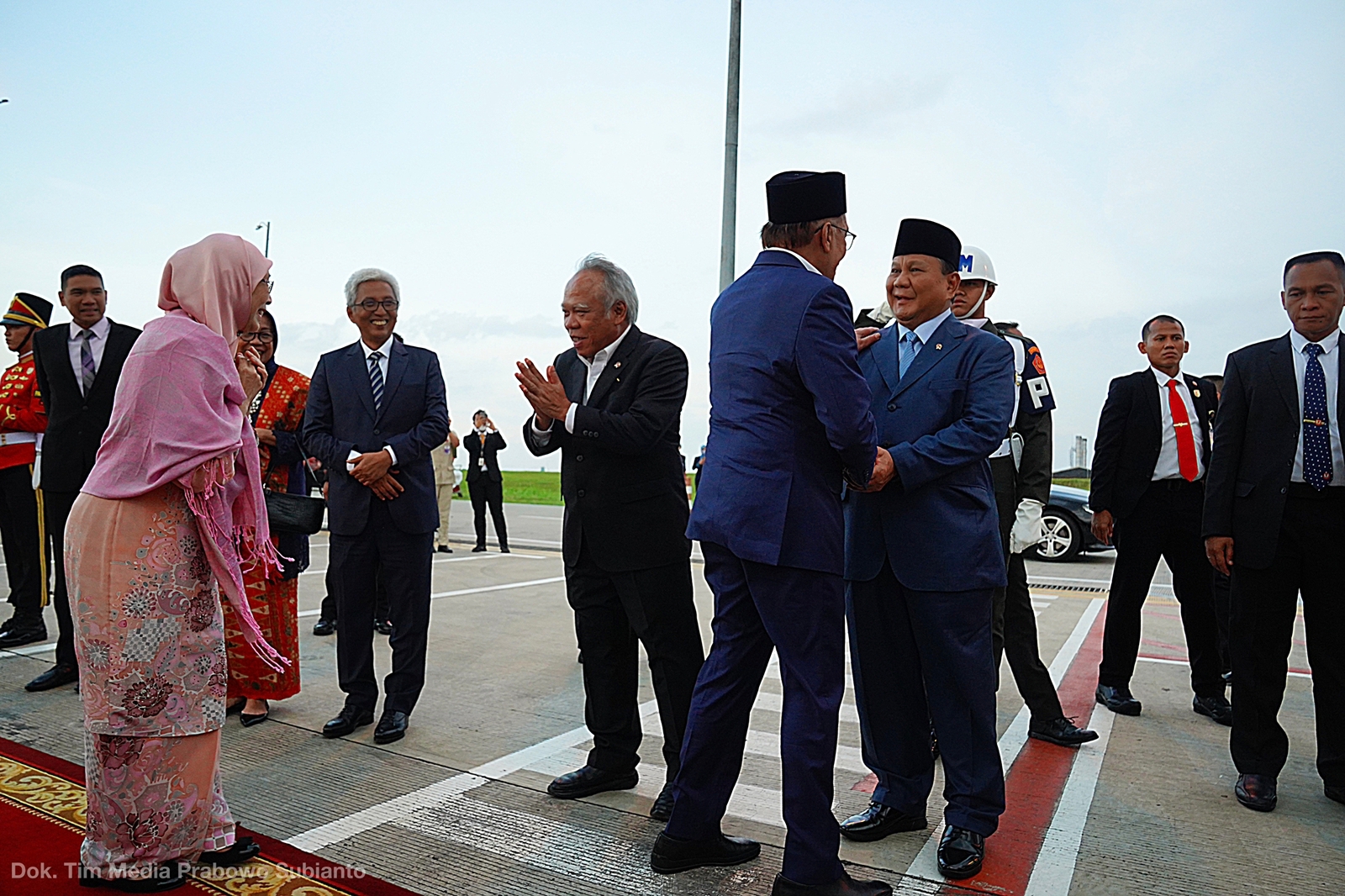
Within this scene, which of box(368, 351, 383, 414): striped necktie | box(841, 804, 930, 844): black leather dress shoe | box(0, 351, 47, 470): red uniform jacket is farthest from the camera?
box(0, 351, 47, 470): red uniform jacket

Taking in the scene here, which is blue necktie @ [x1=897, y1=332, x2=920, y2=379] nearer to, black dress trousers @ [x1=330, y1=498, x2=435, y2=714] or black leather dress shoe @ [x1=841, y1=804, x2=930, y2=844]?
black leather dress shoe @ [x1=841, y1=804, x2=930, y2=844]

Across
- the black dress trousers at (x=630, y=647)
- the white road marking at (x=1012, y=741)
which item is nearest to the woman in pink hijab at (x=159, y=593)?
the black dress trousers at (x=630, y=647)

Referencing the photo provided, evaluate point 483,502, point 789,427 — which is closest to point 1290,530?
point 789,427

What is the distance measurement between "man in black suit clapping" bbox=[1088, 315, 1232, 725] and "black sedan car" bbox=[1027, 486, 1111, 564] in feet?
25.1

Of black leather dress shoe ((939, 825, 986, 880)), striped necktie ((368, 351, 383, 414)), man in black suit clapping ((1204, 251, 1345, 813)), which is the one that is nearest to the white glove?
man in black suit clapping ((1204, 251, 1345, 813))

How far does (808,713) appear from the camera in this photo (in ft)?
9.02

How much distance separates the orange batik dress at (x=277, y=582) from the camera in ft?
14.3

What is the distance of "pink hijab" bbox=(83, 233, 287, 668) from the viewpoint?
9.04 feet

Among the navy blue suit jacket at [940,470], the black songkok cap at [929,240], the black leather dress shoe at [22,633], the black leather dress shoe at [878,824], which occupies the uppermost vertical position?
the black songkok cap at [929,240]

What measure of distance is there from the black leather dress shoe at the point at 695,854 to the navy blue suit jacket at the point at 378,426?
2111mm

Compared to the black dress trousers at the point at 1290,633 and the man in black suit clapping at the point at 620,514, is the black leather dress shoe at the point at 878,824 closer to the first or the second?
the man in black suit clapping at the point at 620,514

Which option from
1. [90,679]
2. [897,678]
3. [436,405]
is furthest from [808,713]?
[436,405]

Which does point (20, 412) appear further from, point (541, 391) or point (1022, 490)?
point (1022, 490)

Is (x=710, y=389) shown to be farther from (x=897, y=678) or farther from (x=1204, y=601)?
(x=1204, y=601)
